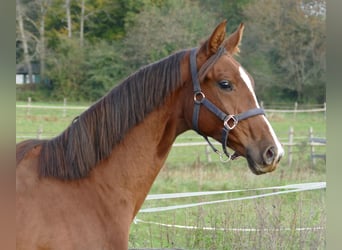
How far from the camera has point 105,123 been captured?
2.07 meters

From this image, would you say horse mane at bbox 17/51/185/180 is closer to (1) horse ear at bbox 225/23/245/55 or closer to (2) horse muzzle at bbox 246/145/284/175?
(1) horse ear at bbox 225/23/245/55

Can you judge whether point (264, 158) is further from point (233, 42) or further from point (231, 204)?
point (231, 204)

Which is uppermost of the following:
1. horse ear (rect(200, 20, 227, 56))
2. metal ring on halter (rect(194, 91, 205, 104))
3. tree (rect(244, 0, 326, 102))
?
tree (rect(244, 0, 326, 102))

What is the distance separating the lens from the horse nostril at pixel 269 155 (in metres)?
2.01

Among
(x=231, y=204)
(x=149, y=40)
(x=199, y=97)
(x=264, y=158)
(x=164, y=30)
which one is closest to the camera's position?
(x=264, y=158)

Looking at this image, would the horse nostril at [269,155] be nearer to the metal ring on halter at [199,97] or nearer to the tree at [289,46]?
the metal ring on halter at [199,97]

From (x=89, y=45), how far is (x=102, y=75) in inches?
53.6

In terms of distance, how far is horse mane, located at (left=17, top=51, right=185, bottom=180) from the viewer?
2012 mm

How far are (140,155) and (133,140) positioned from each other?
0.07 meters

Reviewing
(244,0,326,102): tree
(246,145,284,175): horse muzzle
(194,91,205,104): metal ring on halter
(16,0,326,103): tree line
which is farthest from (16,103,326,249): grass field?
(194,91,205,104): metal ring on halter

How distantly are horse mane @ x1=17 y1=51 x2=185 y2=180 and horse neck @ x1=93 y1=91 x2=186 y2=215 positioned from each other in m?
0.03

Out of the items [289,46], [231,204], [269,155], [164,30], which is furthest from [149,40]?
[269,155]

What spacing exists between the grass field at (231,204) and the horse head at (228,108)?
176 centimetres
